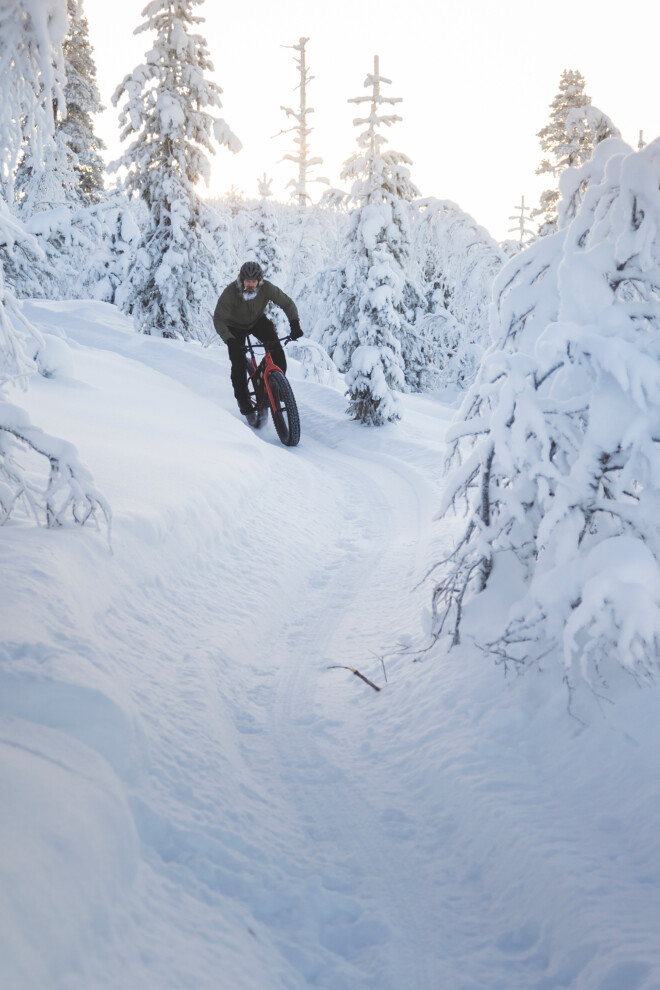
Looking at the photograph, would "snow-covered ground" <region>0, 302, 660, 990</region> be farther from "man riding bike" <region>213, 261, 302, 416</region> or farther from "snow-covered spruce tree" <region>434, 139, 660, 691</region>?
"man riding bike" <region>213, 261, 302, 416</region>

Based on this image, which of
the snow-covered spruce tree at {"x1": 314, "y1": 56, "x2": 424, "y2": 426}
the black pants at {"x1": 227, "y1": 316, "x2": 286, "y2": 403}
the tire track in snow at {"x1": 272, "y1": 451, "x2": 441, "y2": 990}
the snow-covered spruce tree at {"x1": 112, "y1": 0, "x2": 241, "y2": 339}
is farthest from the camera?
the snow-covered spruce tree at {"x1": 112, "y1": 0, "x2": 241, "y2": 339}

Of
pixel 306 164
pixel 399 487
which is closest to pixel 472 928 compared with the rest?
pixel 399 487

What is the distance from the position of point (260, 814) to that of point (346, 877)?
47 centimetres

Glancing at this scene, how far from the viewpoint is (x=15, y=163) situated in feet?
10.5

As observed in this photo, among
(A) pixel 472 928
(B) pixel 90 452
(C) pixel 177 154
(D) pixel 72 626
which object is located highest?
(C) pixel 177 154

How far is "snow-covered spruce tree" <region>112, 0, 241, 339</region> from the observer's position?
15.8 m

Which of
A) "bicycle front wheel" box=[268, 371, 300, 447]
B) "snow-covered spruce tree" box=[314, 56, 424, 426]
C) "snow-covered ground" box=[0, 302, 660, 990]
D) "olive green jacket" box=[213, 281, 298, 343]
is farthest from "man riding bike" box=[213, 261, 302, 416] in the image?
"snow-covered ground" box=[0, 302, 660, 990]

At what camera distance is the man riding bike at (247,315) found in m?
8.34

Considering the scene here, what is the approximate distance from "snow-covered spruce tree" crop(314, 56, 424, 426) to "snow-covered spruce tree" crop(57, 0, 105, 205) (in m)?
15.8

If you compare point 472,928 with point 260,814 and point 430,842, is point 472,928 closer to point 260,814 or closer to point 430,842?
Result: point 430,842

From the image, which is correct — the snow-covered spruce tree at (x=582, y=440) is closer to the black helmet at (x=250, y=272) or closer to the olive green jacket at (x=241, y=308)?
the black helmet at (x=250, y=272)

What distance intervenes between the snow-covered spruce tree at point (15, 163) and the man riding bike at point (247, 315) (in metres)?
4.64

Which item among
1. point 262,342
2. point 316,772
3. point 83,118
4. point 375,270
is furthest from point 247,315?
point 83,118

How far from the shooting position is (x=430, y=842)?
2686mm
